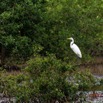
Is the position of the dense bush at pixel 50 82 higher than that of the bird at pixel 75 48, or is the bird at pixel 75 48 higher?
the bird at pixel 75 48

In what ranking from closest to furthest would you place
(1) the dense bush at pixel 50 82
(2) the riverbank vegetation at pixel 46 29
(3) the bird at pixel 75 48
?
(1) the dense bush at pixel 50 82 < (2) the riverbank vegetation at pixel 46 29 < (3) the bird at pixel 75 48

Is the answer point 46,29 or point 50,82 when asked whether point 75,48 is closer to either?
point 46,29

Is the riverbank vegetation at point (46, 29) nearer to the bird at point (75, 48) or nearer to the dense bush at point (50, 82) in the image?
the bird at point (75, 48)

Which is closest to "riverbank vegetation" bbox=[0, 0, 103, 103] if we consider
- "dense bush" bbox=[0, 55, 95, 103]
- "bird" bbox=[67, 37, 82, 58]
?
"bird" bbox=[67, 37, 82, 58]

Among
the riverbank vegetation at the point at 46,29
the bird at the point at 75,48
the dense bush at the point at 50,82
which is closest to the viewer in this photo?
the dense bush at the point at 50,82

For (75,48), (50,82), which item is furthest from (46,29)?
(50,82)

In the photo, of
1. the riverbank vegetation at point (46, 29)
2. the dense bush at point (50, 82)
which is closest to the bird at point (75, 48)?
the riverbank vegetation at point (46, 29)

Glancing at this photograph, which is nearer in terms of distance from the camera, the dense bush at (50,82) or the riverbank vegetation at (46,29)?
the dense bush at (50,82)

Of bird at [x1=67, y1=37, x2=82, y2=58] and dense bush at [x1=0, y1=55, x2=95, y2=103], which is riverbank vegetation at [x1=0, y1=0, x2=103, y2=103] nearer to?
bird at [x1=67, y1=37, x2=82, y2=58]

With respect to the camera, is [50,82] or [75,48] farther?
[75,48]

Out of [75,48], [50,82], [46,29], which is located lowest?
[50,82]

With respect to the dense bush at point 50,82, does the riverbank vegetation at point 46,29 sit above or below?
above

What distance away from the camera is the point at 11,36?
25.9 meters

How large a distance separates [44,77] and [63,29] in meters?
17.6
